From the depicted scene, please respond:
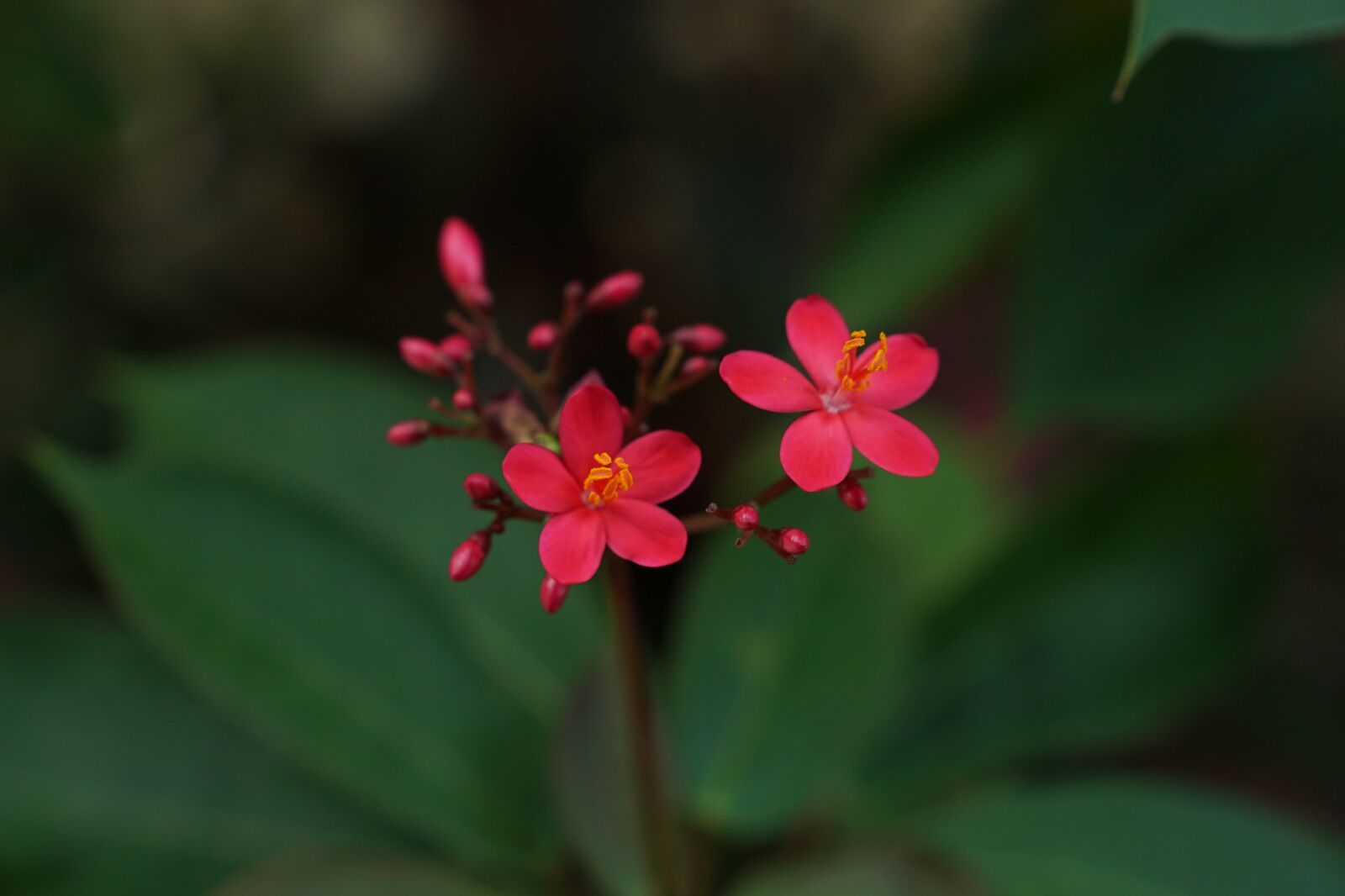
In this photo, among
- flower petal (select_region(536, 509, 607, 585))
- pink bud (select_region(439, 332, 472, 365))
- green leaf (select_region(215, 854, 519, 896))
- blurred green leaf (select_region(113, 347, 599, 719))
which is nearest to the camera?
flower petal (select_region(536, 509, 607, 585))

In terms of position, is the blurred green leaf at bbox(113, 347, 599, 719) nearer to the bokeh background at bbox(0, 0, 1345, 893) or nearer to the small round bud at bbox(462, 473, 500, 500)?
the bokeh background at bbox(0, 0, 1345, 893)

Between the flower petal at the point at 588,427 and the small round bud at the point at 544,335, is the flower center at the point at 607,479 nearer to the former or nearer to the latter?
the flower petal at the point at 588,427

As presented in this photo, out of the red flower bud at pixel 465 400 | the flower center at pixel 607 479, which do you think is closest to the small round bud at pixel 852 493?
the flower center at pixel 607 479

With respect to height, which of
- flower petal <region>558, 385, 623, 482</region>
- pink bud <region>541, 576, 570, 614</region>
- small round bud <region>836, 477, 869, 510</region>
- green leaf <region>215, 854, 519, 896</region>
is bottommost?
green leaf <region>215, 854, 519, 896</region>

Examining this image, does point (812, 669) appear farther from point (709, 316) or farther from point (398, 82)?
point (398, 82)

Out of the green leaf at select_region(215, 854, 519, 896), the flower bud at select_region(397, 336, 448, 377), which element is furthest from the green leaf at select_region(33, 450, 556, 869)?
the flower bud at select_region(397, 336, 448, 377)

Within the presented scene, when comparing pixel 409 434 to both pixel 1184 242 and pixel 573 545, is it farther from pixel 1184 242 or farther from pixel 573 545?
pixel 1184 242
